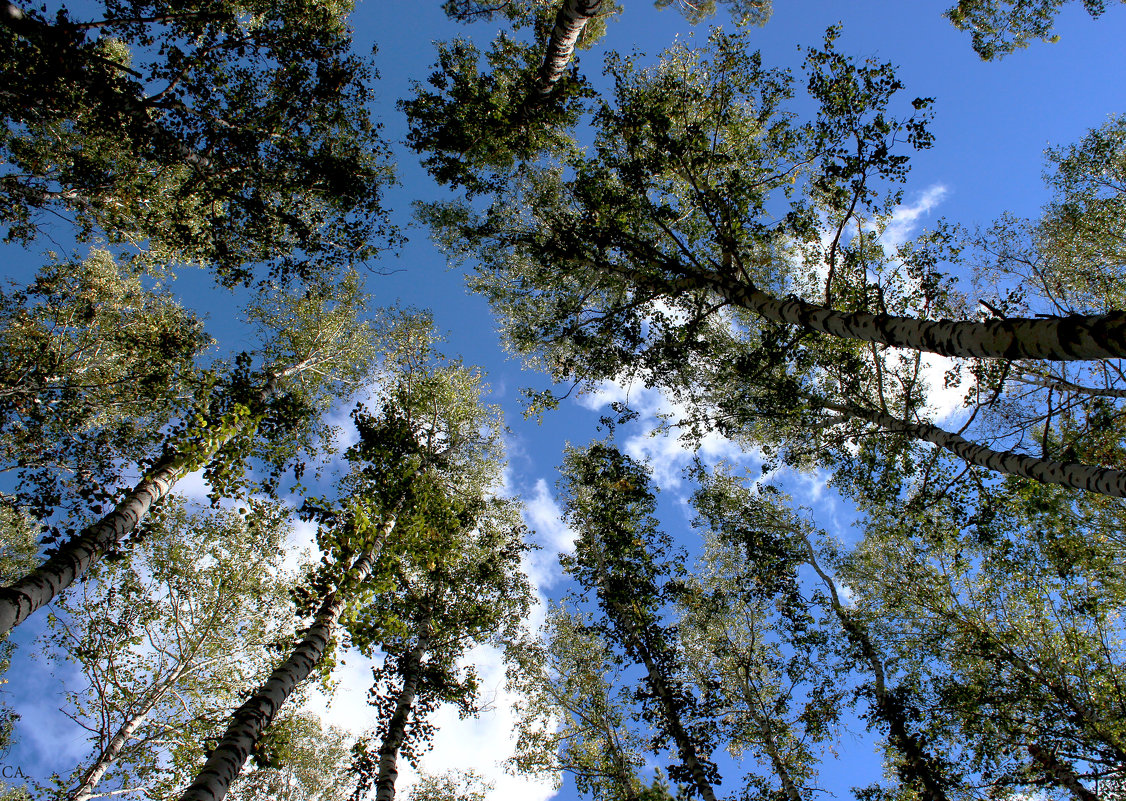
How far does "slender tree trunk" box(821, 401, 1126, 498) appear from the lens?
571 centimetres

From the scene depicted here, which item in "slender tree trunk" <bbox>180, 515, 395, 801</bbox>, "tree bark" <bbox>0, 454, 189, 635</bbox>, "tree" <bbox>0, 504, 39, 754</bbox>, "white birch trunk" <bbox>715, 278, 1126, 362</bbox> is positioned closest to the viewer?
"white birch trunk" <bbox>715, 278, 1126, 362</bbox>

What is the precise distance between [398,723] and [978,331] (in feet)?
40.9

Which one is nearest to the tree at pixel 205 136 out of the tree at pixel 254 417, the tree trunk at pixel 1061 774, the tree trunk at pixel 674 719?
the tree at pixel 254 417

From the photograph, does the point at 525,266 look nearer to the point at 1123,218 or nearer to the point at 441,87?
the point at 441,87

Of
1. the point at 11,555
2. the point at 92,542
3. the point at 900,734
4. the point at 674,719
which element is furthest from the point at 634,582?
the point at 11,555

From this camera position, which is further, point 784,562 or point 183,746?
point 784,562

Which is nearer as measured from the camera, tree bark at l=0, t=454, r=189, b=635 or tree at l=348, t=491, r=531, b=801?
tree bark at l=0, t=454, r=189, b=635

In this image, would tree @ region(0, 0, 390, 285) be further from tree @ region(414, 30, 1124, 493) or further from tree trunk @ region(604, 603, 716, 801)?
tree trunk @ region(604, 603, 716, 801)

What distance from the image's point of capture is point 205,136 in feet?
25.9

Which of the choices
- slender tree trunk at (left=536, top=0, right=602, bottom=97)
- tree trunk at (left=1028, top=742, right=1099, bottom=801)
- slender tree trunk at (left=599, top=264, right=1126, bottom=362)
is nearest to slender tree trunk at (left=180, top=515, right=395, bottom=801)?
slender tree trunk at (left=599, top=264, right=1126, bottom=362)

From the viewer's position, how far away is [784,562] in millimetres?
13156

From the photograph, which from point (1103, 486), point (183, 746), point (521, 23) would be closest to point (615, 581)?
point (1103, 486)

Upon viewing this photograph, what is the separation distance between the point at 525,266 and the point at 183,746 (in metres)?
15.6

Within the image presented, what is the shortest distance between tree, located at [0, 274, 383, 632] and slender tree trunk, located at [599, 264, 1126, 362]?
8.93m
